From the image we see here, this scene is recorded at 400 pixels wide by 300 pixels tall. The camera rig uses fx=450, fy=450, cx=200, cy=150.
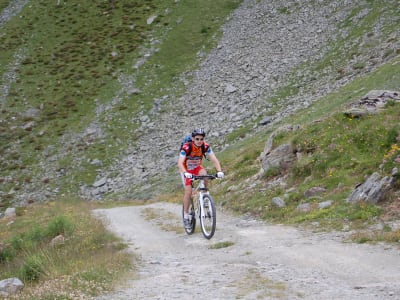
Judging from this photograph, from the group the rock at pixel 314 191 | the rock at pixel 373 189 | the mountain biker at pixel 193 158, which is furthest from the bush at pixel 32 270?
the rock at pixel 314 191

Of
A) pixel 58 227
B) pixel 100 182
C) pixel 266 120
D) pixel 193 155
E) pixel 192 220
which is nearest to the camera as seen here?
pixel 193 155

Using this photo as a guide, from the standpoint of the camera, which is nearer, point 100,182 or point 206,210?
point 206,210

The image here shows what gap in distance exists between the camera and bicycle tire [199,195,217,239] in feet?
39.5

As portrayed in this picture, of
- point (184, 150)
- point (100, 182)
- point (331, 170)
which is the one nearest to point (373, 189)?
point (331, 170)

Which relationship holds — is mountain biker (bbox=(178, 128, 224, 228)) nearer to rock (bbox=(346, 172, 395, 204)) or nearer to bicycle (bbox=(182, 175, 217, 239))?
bicycle (bbox=(182, 175, 217, 239))

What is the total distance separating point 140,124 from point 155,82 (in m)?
6.97

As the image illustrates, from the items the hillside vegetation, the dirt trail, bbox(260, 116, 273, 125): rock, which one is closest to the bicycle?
the dirt trail

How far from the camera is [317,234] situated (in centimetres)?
1153

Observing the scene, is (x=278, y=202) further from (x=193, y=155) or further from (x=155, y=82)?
(x=155, y=82)

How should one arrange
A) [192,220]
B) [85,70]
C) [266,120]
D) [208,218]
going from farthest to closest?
[85,70] < [266,120] < [192,220] < [208,218]

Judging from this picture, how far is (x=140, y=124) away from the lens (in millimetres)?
42688

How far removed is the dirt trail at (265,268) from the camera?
7160mm

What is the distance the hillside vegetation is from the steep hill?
0.16 meters

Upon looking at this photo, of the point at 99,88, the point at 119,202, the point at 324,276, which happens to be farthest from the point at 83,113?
the point at 324,276
